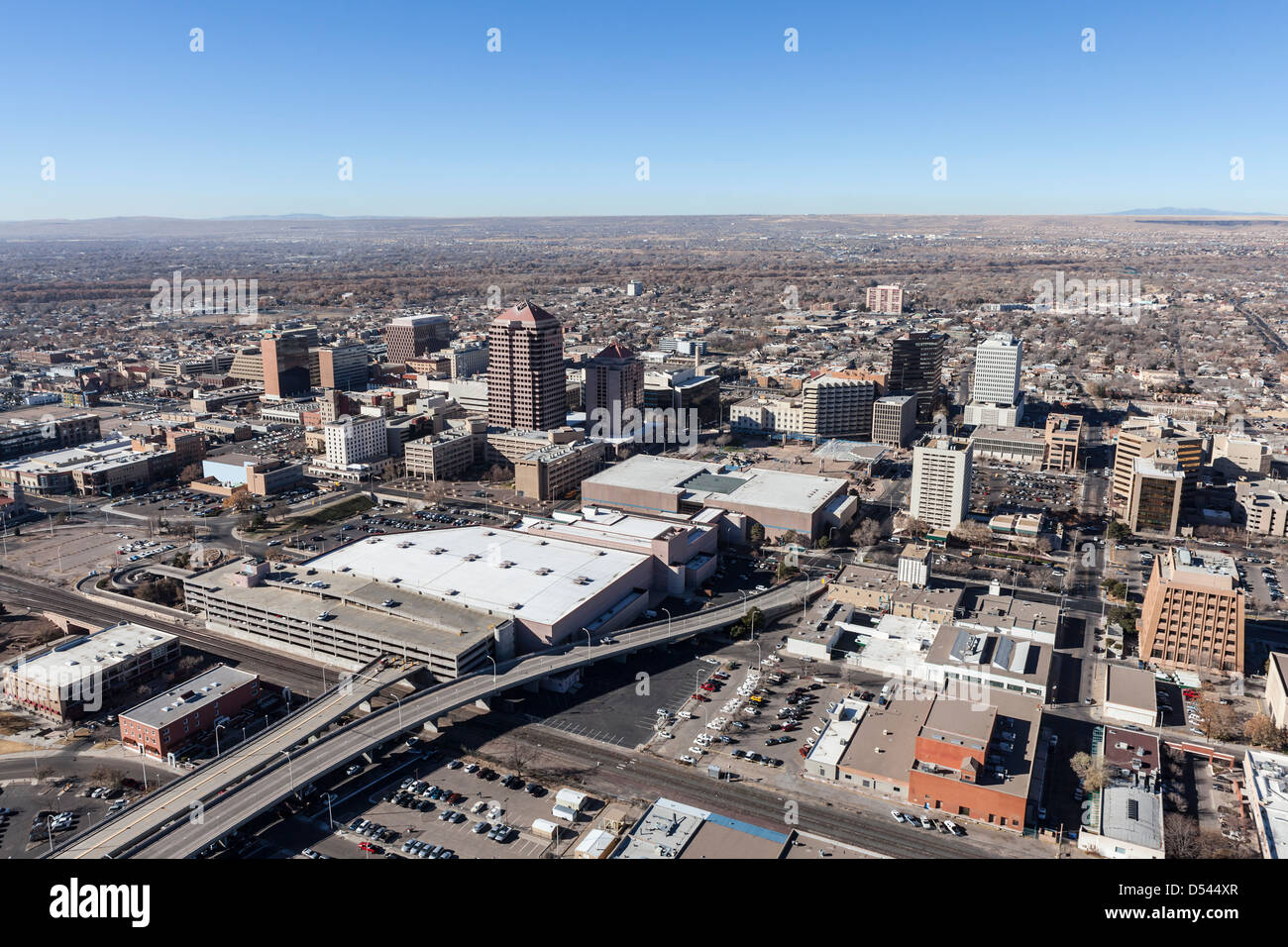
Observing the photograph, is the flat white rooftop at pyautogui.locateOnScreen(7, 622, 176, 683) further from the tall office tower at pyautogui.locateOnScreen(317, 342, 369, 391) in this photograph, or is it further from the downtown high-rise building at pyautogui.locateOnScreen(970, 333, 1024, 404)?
the downtown high-rise building at pyautogui.locateOnScreen(970, 333, 1024, 404)

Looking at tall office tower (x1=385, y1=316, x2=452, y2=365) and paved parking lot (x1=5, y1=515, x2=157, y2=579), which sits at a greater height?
tall office tower (x1=385, y1=316, x2=452, y2=365)

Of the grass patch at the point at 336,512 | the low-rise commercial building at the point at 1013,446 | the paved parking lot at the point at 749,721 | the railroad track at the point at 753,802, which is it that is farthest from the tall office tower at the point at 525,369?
the railroad track at the point at 753,802

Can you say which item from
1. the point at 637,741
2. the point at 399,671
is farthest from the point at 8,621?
the point at 637,741

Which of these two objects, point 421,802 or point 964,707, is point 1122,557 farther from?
point 421,802

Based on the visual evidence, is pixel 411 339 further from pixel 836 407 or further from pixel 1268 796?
pixel 1268 796

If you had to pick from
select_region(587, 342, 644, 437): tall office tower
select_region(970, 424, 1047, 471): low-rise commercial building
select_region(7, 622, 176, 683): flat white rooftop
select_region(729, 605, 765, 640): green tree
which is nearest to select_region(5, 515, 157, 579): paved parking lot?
select_region(7, 622, 176, 683): flat white rooftop

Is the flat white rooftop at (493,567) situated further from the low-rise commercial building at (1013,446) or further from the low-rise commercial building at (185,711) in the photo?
the low-rise commercial building at (1013,446)
